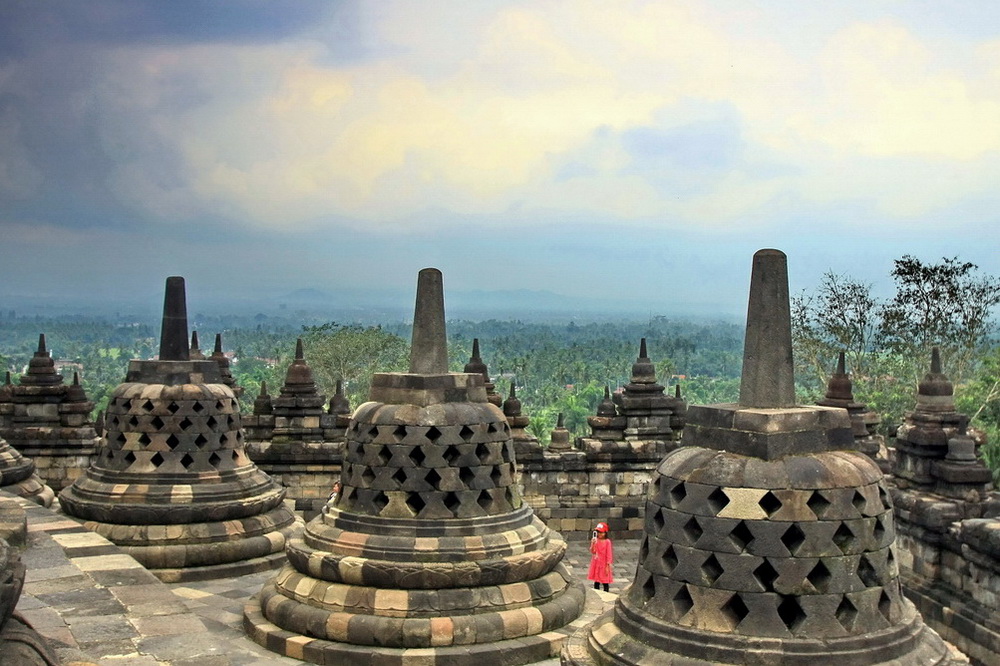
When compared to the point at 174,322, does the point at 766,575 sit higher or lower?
lower

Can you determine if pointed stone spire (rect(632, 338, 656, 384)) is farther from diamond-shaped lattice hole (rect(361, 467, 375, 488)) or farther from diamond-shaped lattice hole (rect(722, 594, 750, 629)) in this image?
diamond-shaped lattice hole (rect(722, 594, 750, 629))

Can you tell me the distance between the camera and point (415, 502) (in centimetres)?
900

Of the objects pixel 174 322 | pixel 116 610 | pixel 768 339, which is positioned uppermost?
pixel 174 322

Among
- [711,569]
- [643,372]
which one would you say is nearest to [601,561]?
[643,372]

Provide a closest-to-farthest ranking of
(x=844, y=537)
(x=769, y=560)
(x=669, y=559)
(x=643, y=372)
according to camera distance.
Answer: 1. (x=769, y=560)
2. (x=844, y=537)
3. (x=669, y=559)
4. (x=643, y=372)

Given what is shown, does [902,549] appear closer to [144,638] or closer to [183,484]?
[183,484]

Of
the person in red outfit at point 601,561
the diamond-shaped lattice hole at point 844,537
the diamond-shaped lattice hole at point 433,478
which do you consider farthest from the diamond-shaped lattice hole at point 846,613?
the person in red outfit at point 601,561

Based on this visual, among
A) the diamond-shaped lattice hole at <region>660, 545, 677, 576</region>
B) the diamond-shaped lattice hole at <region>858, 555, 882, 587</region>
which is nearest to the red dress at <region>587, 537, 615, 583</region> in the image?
the diamond-shaped lattice hole at <region>660, 545, 677, 576</region>

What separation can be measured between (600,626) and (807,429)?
1396mm

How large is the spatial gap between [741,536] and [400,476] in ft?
15.2

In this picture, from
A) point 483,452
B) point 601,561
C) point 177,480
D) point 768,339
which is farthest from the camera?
point 601,561

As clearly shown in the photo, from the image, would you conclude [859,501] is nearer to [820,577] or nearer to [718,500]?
[820,577]

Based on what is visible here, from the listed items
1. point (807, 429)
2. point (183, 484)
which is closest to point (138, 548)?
point (183, 484)

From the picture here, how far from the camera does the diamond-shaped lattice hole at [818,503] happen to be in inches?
189
